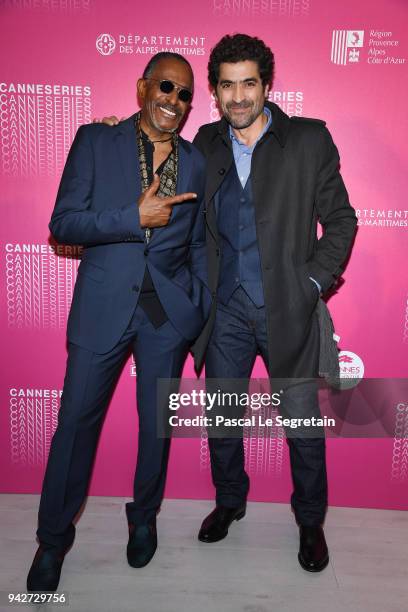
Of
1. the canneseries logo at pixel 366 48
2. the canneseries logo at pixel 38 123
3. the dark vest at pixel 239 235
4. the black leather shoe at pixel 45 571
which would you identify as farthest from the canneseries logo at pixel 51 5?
the black leather shoe at pixel 45 571

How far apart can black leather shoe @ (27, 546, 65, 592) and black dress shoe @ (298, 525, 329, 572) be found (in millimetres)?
1012

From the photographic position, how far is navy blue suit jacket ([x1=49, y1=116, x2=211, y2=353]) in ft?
6.59

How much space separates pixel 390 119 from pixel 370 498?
6.19 ft

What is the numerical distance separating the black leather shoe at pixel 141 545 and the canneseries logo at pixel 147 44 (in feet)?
6.96

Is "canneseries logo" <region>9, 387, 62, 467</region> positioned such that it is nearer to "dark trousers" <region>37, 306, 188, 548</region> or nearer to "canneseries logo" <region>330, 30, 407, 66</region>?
"dark trousers" <region>37, 306, 188, 548</region>

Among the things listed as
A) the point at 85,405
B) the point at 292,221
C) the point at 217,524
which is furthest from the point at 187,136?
the point at 217,524

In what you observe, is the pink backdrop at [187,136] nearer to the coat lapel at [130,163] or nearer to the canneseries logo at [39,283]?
the canneseries logo at [39,283]

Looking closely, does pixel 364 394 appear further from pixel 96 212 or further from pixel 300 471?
pixel 96 212

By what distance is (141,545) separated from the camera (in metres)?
2.34

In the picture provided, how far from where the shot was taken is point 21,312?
272cm

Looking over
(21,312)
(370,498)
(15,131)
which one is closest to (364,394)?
(370,498)

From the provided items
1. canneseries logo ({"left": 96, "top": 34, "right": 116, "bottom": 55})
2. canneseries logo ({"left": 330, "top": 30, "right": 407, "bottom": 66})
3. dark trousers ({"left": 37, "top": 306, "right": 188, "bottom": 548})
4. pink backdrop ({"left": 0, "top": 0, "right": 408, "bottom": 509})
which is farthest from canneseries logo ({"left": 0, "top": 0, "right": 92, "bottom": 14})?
dark trousers ({"left": 37, "top": 306, "right": 188, "bottom": 548})

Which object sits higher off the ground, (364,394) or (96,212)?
(96,212)

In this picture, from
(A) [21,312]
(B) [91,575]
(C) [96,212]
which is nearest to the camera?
(C) [96,212]
